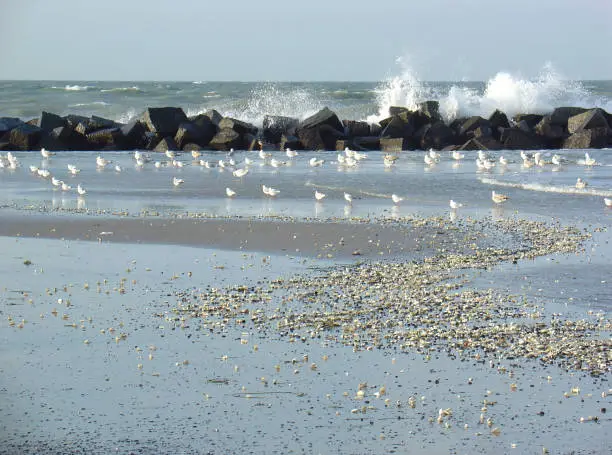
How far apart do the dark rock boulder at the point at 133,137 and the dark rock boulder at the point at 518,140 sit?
45.8ft

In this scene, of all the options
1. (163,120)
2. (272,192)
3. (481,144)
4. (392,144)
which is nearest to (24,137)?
(163,120)

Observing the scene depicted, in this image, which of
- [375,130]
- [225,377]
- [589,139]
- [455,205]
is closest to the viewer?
[225,377]

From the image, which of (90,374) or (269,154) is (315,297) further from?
(269,154)

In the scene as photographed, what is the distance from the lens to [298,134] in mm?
38250

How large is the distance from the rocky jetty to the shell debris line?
2550 centimetres

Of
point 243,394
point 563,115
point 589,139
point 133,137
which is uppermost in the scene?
point 563,115

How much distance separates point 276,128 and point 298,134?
2035 mm

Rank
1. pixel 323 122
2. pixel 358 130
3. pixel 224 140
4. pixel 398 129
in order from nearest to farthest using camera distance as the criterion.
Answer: pixel 224 140 < pixel 323 122 < pixel 398 129 < pixel 358 130

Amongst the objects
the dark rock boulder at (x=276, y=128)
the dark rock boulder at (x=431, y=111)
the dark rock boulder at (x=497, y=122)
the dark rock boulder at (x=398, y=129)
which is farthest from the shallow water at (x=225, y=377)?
the dark rock boulder at (x=431, y=111)

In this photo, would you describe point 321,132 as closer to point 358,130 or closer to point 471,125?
point 358,130

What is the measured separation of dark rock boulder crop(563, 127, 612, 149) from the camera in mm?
38125

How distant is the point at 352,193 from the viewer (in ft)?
73.1

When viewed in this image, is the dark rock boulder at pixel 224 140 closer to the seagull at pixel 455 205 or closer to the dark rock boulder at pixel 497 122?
the dark rock boulder at pixel 497 122

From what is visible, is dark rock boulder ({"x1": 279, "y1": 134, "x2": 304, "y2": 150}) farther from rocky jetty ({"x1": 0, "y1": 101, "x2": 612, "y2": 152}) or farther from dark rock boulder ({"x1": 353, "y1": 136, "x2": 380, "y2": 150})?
dark rock boulder ({"x1": 353, "y1": 136, "x2": 380, "y2": 150})
